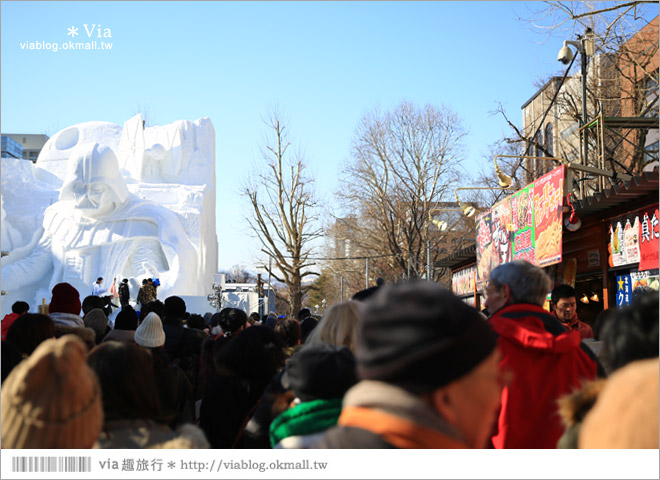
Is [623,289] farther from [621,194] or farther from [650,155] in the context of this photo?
[650,155]

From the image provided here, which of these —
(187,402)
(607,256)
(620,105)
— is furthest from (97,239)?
(187,402)

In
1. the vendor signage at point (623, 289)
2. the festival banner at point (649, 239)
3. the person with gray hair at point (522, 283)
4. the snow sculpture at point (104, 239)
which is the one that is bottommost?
the person with gray hair at point (522, 283)

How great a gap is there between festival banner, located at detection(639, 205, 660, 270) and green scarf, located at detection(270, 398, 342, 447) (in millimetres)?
6708

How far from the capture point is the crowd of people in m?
1.46

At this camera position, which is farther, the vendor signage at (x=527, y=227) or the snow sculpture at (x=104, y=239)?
the snow sculpture at (x=104, y=239)

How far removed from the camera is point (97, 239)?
27.3m

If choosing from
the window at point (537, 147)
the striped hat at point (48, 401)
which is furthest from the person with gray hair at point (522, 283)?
the window at point (537, 147)

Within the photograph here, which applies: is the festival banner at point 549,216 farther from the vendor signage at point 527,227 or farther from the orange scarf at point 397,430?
the orange scarf at point 397,430

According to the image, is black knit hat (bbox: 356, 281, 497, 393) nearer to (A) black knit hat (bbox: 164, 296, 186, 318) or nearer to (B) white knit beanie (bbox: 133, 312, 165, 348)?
(B) white knit beanie (bbox: 133, 312, 165, 348)

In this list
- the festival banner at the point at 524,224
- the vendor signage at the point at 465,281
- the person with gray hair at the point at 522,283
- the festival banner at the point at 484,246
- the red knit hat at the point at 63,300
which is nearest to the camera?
the person with gray hair at the point at 522,283

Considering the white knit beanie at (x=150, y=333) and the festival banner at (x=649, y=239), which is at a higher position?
the festival banner at (x=649, y=239)

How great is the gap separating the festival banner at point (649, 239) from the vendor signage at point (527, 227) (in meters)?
1.14

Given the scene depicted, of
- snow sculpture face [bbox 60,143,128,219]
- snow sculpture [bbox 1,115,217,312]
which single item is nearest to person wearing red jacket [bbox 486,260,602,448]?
snow sculpture [bbox 1,115,217,312]

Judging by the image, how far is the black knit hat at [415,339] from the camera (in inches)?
56.4
